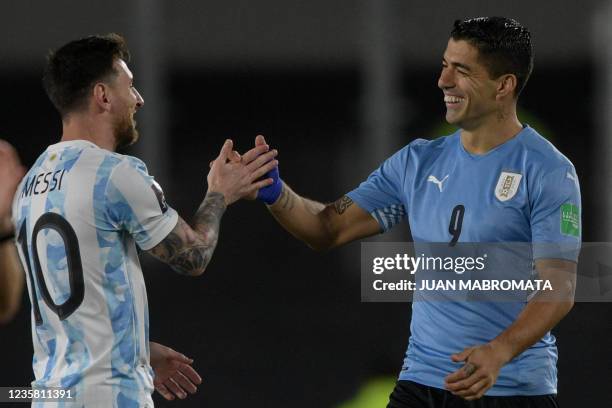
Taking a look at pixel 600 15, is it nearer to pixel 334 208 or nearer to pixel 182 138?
pixel 182 138

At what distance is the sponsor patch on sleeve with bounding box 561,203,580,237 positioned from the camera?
3488 millimetres

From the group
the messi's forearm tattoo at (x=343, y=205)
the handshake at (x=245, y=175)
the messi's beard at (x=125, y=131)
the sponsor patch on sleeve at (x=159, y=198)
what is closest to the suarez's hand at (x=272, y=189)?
the handshake at (x=245, y=175)

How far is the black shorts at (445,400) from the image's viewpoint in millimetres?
3512

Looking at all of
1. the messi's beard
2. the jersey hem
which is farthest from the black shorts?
the messi's beard

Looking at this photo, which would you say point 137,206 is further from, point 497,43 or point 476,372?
point 497,43

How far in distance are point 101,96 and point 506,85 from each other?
1.44 meters

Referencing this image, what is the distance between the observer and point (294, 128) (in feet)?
28.3

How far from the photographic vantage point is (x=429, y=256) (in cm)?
371

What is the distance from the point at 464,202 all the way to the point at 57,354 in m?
1.43

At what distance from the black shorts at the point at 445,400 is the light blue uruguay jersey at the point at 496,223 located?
0.02 m

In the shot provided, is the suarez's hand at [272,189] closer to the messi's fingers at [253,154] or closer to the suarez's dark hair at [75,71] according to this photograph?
the messi's fingers at [253,154]

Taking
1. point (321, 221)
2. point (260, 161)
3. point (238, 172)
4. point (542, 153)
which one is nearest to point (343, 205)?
point (321, 221)

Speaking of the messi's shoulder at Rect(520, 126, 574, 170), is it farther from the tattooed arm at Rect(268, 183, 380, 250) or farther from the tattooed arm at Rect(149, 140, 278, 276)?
the tattooed arm at Rect(149, 140, 278, 276)

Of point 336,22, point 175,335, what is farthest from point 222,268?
point 336,22
